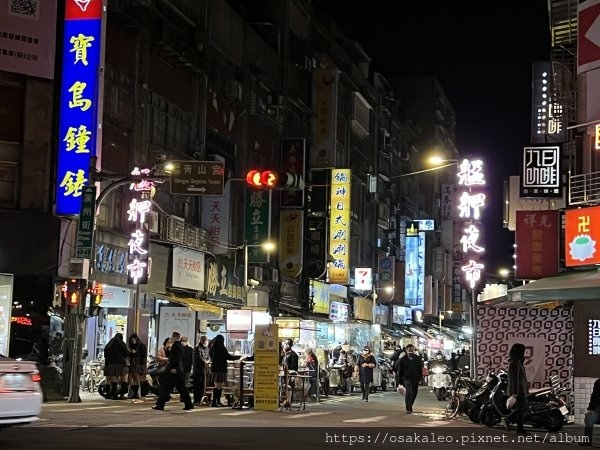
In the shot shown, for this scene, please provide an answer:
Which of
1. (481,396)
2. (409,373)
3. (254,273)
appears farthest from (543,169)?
(254,273)

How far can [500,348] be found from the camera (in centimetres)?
2673

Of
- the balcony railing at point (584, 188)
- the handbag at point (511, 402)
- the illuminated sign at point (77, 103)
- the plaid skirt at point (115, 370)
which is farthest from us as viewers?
the plaid skirt at point (115, 370)

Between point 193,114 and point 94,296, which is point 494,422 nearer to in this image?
point 94,296

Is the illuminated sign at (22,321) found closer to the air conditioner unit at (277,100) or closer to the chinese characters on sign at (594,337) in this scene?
the chinese characters on sign at (594,337)

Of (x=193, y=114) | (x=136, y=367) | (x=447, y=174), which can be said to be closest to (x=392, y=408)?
(x=136, y=367)

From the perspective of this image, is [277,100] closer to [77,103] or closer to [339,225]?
[339,225]

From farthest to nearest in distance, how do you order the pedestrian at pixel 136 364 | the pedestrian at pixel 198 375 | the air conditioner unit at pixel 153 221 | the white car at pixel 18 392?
the air conditioner unit at pixel 153 221, the pedestrian at pixel 136 364, the pedestrian at pixel 198 375, the white car at pixel 18 392

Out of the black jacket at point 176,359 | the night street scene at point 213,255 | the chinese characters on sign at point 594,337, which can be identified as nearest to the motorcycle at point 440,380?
the night street scene at point 213,255

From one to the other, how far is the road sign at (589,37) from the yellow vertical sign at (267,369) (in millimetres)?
10558

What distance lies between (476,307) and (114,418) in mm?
11185

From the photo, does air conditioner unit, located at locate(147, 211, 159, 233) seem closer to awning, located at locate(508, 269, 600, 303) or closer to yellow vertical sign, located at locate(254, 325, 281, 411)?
Result: yellow vertical sign, located at locate(254, 325, 281, 411)

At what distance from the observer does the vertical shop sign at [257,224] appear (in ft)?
129

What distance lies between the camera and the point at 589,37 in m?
24.1

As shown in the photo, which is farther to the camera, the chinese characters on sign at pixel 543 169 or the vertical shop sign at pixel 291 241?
the vertical shop sign at pixel 291 241
